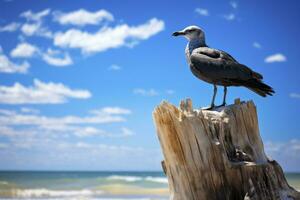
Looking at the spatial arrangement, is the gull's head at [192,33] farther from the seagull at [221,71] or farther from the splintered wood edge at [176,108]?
the splintered wood edge at [176,108]

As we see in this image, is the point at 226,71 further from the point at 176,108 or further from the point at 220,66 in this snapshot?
the point at 176,108

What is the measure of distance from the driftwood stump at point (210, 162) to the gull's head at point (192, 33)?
1.90 m

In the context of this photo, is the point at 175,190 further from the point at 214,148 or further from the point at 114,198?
the point at 114,198

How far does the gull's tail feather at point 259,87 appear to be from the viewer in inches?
254

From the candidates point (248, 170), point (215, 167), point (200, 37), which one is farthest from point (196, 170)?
point (200, 37)

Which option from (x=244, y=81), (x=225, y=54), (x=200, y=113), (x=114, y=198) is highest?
(x=225, y=54)

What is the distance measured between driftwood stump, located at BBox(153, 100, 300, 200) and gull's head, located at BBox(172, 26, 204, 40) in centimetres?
190

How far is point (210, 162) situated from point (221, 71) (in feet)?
5.44

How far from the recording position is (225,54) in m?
6.78

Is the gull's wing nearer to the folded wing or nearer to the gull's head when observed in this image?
the folded wing

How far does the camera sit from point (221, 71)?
21.6ft

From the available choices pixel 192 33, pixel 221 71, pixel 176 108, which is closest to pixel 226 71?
pixel 221 71

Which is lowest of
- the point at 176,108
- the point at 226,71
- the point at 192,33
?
the point at 176,108

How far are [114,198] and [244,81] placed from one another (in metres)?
15.7
